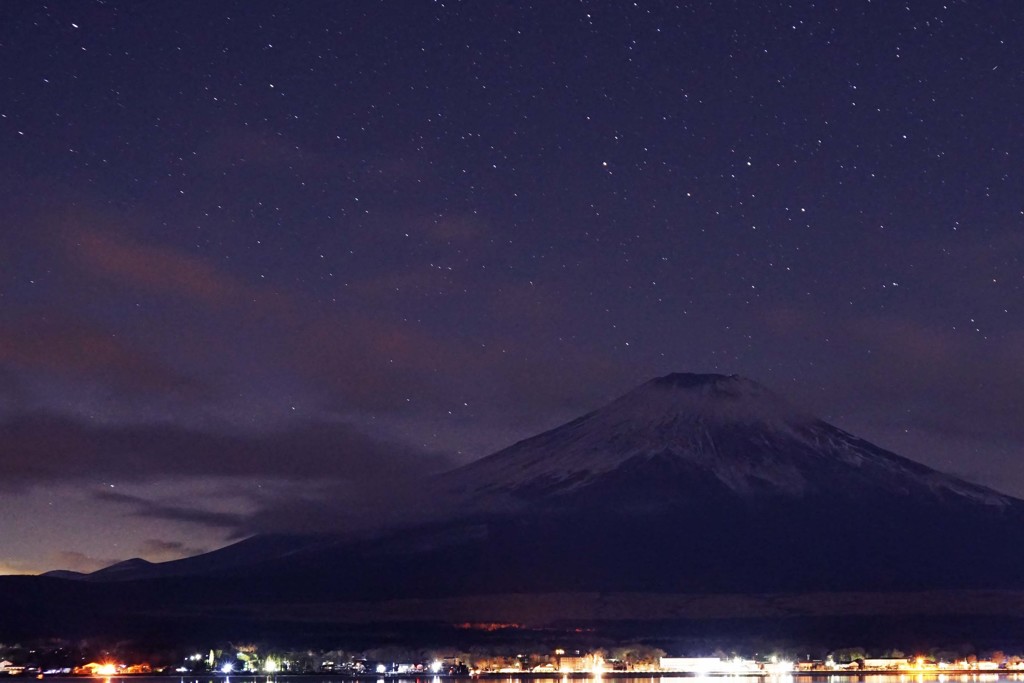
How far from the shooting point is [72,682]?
197m

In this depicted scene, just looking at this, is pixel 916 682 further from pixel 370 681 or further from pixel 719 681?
pixel 370 681

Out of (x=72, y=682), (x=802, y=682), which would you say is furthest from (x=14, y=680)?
(x=802, y=682)

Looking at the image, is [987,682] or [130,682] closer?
[987,682]

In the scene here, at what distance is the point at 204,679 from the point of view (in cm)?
19750

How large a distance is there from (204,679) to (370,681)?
65.1 feet

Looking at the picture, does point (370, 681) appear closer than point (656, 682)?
No

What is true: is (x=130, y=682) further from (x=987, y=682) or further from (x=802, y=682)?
(x=987, y=682)

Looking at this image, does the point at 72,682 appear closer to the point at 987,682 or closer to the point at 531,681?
the point at 531,681

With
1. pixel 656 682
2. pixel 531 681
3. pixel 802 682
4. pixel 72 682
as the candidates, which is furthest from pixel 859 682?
pixel 72 682

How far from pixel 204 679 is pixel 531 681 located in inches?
1476

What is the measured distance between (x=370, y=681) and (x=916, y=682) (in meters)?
59.7

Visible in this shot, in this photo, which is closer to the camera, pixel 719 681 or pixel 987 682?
pixel 987 682

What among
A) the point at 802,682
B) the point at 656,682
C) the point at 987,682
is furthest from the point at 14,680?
the point at 987,682

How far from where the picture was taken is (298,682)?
652ft
